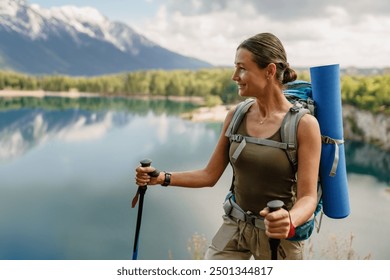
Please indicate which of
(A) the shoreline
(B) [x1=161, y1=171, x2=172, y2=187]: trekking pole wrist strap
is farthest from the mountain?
(B) [x1=161, y1=171, x2=172, y2=187]: trekking pole wrist strap

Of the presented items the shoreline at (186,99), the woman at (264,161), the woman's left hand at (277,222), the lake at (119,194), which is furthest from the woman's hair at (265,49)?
the shoreline at (186,99)

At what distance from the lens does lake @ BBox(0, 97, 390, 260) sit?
442 inches

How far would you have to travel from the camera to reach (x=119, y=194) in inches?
691

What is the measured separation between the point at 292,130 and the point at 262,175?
141mm

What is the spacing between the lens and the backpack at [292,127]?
48.3 inches

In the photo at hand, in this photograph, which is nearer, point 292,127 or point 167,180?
point 292,127

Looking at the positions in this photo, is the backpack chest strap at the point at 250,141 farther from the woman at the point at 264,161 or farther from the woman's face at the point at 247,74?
the woman's face at the point at 247,74

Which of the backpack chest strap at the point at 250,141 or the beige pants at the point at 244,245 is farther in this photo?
the beige pants at the point at 244,245

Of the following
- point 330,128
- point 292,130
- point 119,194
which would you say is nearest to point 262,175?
point 292,130

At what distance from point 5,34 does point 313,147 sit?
10240 centimetres

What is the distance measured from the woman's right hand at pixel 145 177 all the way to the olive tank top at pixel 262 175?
238 mm

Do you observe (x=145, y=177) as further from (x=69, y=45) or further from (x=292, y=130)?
(x=69, y=45)

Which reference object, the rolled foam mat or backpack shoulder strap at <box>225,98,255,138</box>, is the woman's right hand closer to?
backpack shoulder strap at <box>225,98,255,138</box>

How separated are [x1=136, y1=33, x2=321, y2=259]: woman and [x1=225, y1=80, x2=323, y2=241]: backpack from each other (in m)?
0.01
